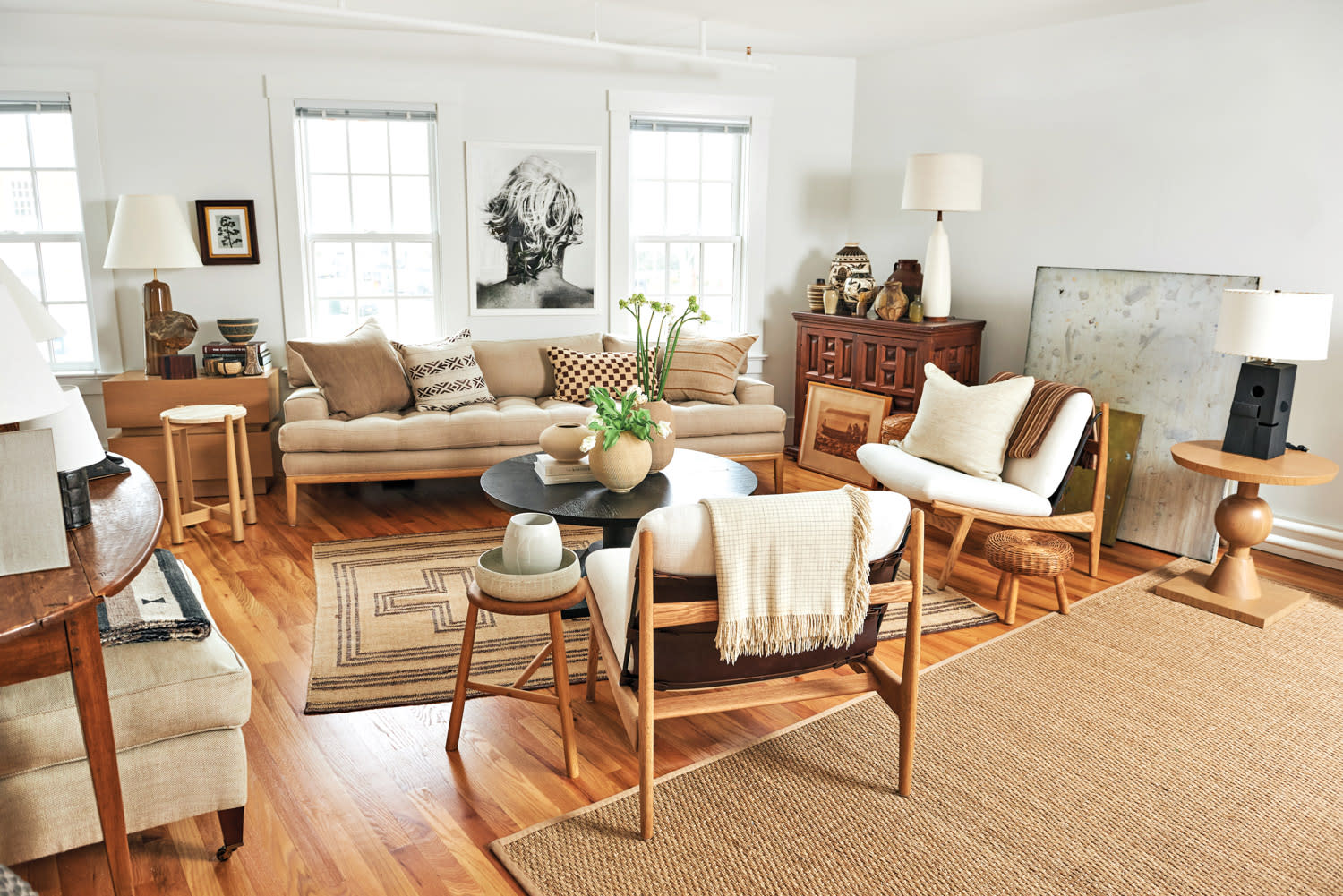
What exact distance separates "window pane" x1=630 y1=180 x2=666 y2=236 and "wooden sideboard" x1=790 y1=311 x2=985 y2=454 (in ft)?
3.59

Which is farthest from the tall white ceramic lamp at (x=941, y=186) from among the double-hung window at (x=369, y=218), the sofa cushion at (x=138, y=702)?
the sofa cushion at (x=138, y=702)

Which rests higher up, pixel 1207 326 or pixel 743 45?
pixel 743 45

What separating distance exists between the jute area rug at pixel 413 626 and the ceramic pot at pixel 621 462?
0.59 metres

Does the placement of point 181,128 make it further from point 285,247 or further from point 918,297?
point 918,297

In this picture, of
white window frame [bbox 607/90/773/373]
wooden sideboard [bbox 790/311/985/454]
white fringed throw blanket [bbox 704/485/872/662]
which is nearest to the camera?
white fringed throw blanket [bbox 704/485/872/662]

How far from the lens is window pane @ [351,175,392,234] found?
215 inches

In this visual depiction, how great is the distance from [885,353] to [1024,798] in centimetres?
329

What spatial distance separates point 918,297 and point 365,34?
347 centimetres

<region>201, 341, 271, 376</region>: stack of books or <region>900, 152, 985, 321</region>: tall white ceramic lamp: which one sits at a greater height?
<region>900, 152, 985, 321</region>: tall white ceramic lamp

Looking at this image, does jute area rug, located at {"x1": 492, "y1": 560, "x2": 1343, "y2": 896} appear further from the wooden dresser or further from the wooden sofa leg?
the wooden dresser

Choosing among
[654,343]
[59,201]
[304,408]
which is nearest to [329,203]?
[59,201]

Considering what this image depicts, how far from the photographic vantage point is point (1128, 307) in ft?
14.8

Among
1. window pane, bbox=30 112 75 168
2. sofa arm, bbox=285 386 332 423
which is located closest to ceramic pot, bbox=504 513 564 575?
sofa arm, bbox=285 386 332 423

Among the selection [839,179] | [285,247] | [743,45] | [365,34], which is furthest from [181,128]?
[839,179]
